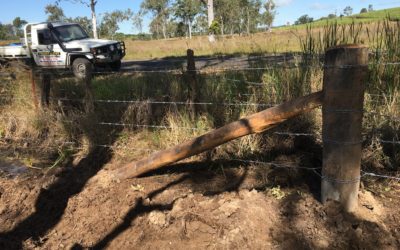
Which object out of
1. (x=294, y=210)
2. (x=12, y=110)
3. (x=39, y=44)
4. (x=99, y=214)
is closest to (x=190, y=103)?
(x=99, y=214)

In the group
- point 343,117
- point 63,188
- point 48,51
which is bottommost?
point 63,188

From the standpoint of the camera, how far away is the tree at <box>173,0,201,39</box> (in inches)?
2379

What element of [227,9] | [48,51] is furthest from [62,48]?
[227,9]

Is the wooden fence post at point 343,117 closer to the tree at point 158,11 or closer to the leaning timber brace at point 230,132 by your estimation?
the leaning timber brace at point 230,132

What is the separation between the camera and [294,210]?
300 cm

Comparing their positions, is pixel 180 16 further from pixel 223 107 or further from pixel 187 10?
pixel 223 107

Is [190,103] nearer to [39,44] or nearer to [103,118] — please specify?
[103,118]

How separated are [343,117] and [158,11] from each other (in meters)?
76.2

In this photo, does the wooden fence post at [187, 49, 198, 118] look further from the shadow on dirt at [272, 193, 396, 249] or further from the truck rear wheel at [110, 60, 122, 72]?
the truck rear wheel at [110, 60, 122, 72]

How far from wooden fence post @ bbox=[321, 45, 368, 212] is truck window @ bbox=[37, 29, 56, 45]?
11.8 m

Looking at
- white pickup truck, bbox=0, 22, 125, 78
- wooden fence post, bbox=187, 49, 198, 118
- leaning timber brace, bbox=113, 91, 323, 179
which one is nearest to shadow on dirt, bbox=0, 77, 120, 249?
leaning timber brace, bbox=113, 91, 323, 179

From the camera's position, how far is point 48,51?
42.2 ft

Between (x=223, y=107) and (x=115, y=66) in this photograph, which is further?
(x=115, y=66)

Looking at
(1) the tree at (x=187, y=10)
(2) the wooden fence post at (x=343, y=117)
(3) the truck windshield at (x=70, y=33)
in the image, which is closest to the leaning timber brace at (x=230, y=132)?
(2) the wooden fence post at (x=343, y=117)
